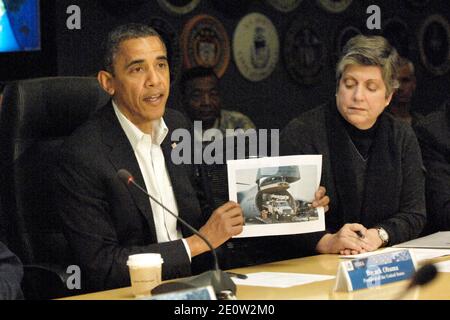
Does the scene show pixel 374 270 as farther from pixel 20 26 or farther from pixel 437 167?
pixel 20 26

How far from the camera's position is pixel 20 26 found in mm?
4121

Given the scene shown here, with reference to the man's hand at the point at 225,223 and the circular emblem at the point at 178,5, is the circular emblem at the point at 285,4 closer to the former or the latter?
the circular emblem at the point at 178,5

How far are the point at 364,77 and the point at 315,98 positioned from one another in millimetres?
2246

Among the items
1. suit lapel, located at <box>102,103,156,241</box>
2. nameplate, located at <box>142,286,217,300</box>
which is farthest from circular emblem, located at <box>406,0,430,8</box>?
nameplate, located at <box>142,286,217,300</box>

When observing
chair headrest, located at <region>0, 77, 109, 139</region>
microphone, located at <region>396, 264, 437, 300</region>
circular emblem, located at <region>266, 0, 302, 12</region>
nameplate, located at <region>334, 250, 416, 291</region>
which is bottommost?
nameplate, located at <region>334, 250, 416, 291</region>

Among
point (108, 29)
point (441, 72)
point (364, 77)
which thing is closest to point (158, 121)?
point (364, 77)

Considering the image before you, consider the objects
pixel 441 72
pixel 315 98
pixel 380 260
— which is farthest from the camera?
pixel 441 72

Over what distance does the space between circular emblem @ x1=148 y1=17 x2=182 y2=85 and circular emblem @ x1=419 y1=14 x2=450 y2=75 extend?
7.33ft

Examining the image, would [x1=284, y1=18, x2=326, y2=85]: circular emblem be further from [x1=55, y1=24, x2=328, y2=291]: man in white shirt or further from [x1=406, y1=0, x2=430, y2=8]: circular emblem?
[x1=55, y1=24, x2=328, y2=291]: man in white shirt

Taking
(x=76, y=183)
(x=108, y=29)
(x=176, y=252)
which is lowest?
(x=176, y=252)

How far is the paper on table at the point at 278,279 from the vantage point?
7.87 feet

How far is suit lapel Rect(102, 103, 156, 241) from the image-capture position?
113 inches

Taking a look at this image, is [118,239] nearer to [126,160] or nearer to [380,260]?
[126,160]

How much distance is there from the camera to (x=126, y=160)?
2898 mm
